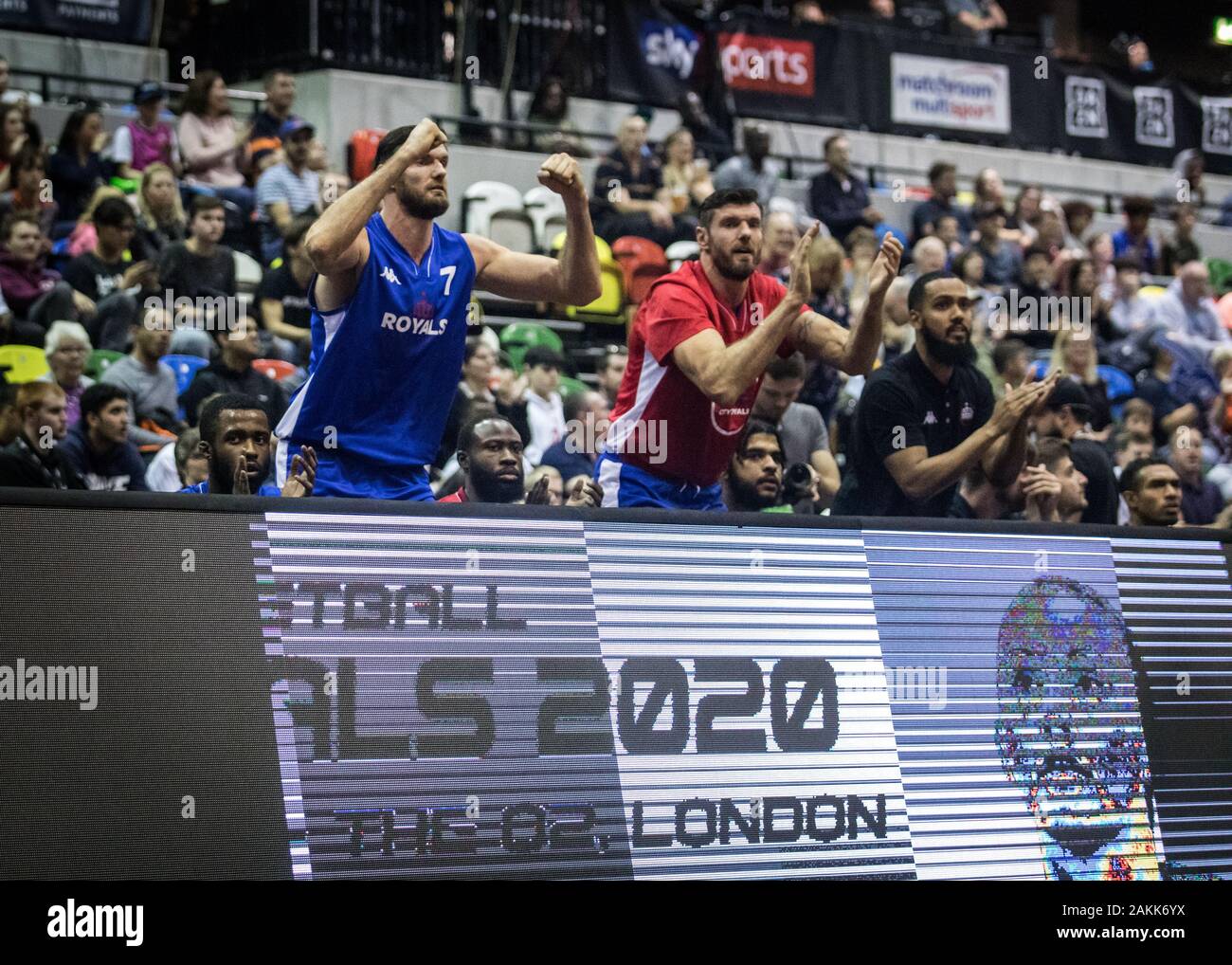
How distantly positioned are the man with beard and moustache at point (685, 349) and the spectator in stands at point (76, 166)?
6610 millimetres

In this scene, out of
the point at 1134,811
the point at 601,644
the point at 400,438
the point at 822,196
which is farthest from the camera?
the point at 822,196

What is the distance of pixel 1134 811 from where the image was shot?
488cm

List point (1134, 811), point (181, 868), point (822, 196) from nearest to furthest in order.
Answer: point (181, 868), point (1134, 811), point (822, 196)

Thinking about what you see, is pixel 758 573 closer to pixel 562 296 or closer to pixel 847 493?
pixel 562 296

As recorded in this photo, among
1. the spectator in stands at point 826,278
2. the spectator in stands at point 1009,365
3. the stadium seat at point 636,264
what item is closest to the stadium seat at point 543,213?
the stadium seat at point 636,264

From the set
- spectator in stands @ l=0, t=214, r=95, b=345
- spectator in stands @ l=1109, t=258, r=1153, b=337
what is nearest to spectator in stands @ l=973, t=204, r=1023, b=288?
spectator in stands @ l=1109, t=258, r=1153, b=337

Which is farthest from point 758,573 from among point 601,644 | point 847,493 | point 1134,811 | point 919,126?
point 919,126

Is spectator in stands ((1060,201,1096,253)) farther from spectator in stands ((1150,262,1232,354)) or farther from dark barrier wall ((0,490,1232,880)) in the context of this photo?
dark barrier wall ((0,490,1232,880))

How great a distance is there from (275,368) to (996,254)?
23.2ft

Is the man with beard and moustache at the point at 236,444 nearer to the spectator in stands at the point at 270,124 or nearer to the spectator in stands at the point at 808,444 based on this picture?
the spectator in stands at the point at 808,444

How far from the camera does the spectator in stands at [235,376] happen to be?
9156 mm

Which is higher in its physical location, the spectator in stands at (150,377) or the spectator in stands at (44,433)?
the spectator in stands at (150,377)

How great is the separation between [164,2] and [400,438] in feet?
33.8
